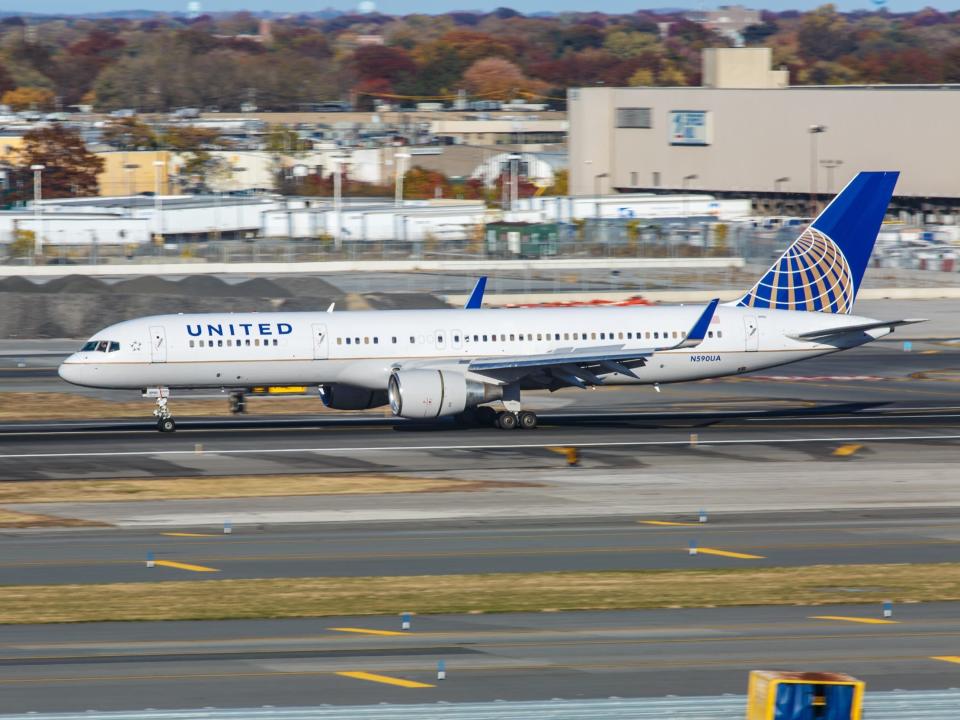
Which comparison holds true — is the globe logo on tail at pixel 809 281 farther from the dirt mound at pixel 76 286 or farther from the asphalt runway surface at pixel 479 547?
the dirt mound at pixel 76 286

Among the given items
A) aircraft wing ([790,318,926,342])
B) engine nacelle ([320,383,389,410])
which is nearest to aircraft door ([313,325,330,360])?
engine nacelle ([320,383,389,410])

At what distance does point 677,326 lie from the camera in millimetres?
49094

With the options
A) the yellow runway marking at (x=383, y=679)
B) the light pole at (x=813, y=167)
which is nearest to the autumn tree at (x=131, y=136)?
the light pole at (x=813, y=167)

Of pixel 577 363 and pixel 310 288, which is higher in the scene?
pixel 577 363

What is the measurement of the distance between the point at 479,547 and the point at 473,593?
4152mm

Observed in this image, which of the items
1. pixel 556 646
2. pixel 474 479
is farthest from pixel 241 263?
pixel 556 646

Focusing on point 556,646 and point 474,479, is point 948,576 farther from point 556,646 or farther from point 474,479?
point 474,479

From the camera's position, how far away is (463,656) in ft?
72.5

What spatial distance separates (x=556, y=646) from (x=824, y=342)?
2962 centimetres

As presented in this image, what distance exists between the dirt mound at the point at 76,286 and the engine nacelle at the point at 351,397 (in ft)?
A: 108

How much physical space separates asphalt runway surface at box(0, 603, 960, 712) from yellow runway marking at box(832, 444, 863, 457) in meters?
17.1

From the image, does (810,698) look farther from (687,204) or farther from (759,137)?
(759,137)

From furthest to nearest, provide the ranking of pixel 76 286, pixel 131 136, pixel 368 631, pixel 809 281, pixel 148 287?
pixel 131 136 → pixel 76 286 → pixel 148 287 → pixel 809 281 → pixel 368 631

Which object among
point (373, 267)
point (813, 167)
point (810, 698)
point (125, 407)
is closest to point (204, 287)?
point (373, 267)
